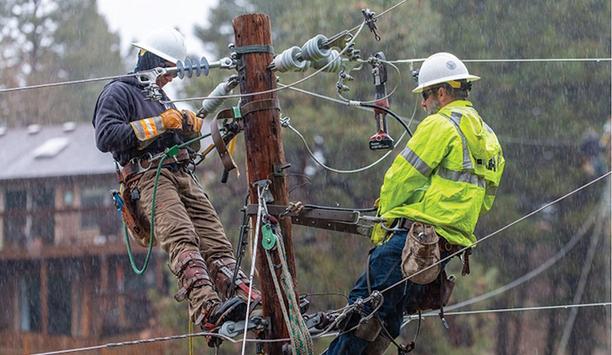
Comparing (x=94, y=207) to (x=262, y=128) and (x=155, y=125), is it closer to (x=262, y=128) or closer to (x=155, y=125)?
(x=155, y=125)

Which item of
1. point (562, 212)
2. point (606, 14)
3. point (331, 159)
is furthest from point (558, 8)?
point (331, 159)

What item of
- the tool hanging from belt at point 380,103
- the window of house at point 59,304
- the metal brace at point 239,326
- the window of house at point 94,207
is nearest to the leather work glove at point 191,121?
the tool hanging from belt at point 380,103

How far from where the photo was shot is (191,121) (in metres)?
7.42

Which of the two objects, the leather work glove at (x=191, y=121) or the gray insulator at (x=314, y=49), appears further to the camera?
the leather work glove at (x=191, y=121)

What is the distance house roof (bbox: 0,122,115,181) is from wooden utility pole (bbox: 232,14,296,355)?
76.3 ft

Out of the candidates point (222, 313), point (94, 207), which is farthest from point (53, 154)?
point (222, 313)

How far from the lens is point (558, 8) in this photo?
964 inches

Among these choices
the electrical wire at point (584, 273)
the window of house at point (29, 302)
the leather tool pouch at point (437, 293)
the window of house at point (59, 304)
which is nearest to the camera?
the leather tool pouch at point (437, 293)

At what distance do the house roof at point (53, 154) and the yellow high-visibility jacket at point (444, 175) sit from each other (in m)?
23.9

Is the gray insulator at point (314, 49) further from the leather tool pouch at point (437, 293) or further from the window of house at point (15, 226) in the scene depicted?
the window of house at point (15, 226)

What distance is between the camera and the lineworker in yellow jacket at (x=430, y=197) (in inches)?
252

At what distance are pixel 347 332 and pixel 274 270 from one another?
53 cm

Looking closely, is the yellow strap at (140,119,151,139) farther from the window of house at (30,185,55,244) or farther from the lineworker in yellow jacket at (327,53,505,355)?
the window of house at (30,185,55,244)

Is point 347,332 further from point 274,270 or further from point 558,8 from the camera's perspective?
point 558,8
